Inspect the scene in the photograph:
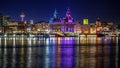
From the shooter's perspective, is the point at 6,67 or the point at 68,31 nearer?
the point at 6,67

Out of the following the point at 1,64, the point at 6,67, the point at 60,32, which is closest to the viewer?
the point at 6,67

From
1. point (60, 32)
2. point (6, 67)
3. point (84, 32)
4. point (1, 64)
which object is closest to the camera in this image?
point (6, 67)

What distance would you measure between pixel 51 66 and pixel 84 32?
163570mm

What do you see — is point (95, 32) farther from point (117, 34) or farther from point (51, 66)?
point (51, 66)

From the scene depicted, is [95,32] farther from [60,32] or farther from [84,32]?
[60,32]

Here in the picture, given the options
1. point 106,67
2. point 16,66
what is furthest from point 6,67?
point 106,67

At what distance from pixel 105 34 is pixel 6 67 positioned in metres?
157

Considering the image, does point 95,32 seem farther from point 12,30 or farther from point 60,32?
point 12,30

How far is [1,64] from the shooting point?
29.5 m

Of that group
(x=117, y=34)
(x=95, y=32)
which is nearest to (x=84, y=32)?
(x=95, y=32)

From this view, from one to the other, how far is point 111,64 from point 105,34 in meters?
154

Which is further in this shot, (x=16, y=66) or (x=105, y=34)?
(x=105, y=34)

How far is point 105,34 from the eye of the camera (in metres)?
183

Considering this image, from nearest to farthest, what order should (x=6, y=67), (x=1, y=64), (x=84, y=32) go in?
(x=6, y=67), (x=1, y=64), (x=84, y=32)
